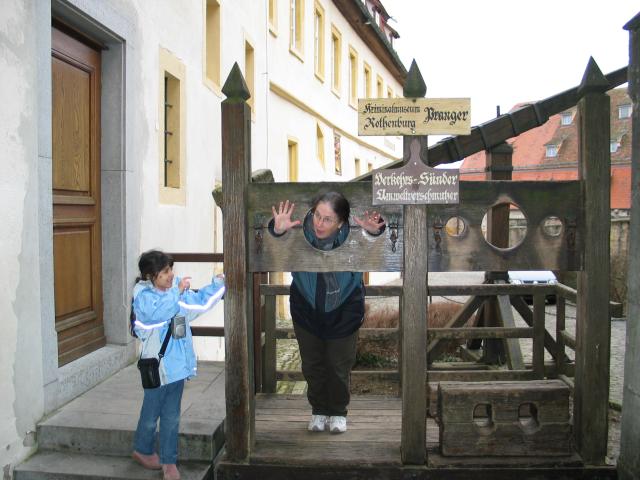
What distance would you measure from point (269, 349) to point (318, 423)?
3.87 ft

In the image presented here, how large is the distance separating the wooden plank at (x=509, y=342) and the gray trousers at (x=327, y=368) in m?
2.93

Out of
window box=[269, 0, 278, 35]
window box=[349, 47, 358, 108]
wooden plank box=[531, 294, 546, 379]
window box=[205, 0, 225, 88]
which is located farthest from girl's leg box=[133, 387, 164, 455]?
window box=[349, 47, 358, 108]

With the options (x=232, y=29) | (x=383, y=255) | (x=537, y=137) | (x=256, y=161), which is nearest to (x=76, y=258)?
(x=383, y=255)

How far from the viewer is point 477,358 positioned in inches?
322

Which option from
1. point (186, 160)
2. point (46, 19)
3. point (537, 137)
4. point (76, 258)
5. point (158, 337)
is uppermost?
point (537, 137)

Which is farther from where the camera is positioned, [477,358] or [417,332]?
[477,358]

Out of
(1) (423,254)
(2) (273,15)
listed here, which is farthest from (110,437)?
(2) (273,15)

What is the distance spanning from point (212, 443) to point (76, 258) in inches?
78.4

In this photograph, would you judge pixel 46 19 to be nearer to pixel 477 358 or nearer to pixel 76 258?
pixel 76 258

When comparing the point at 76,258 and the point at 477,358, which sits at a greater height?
the point at 76,258

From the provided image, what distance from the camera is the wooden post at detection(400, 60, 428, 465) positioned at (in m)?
3.63

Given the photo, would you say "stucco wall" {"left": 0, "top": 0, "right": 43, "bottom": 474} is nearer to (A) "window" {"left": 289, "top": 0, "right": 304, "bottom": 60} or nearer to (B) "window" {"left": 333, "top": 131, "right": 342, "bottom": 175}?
(A) "window" {"left": 289, "top": 0, "right": 304, "bottom": 60}

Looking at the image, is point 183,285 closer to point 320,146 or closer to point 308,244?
point 308,244

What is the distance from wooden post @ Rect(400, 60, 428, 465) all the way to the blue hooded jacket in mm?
1107
